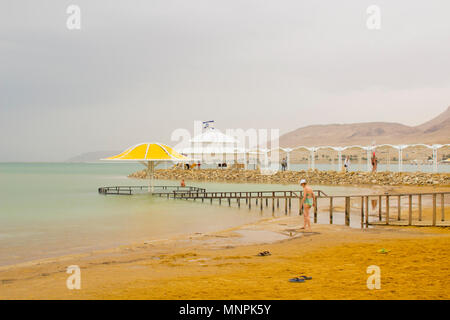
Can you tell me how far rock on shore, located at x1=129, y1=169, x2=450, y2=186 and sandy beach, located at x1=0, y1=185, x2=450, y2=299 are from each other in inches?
1068

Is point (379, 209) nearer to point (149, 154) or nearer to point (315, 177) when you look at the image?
point (149, 154)

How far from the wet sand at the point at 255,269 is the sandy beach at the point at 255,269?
0.05 ft

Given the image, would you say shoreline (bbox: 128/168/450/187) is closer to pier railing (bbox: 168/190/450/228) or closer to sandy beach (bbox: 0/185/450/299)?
pier railing (bbox: 168/190/450/228)

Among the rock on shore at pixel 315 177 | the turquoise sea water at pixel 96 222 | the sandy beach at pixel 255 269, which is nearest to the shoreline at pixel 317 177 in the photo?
the rock on shore at pixel 315 177

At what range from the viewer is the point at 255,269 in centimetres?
771

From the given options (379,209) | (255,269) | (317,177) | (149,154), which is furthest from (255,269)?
(317,177)

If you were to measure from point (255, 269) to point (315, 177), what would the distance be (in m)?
37.5

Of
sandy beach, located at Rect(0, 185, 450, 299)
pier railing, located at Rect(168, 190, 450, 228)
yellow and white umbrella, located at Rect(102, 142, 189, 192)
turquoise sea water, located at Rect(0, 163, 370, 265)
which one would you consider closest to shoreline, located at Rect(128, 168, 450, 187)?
pier railing, located at Rect(168, 190, 450, 228)

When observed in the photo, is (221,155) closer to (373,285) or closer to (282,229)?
(282,229)

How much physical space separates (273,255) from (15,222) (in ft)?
50.5

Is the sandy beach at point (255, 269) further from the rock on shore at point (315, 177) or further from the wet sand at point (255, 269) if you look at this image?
the rock on shore at point (315, 177)

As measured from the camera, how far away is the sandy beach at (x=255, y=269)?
6.05 m

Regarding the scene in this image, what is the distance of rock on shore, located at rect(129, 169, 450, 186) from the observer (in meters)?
37.0
